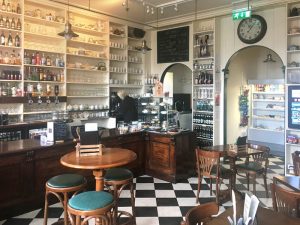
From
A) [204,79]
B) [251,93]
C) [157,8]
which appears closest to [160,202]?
[204,79]

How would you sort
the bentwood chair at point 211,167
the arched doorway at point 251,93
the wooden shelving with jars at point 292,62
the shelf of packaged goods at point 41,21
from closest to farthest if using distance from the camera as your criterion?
the bentwood chair at point 211,167 → the wooden shelving with jars at point 292,62 → the shelf of packaged goods at point 41,21 → the arched doorway at point 251,93

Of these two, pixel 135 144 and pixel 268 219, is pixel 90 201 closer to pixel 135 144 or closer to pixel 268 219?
pixel 268 219

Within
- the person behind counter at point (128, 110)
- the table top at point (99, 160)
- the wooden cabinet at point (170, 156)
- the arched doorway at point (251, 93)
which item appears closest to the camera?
the table top at point (99, 160)

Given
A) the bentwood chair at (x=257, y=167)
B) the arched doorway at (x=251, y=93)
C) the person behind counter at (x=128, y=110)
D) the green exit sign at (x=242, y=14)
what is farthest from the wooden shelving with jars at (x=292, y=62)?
the person behind counter at (x=128, y=110)

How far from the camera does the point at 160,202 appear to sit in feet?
13.4

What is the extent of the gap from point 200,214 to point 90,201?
1134mm

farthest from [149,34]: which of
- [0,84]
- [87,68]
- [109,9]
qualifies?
[0,84]

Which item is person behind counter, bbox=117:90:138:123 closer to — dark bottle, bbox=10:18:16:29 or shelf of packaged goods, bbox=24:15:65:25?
shelf of packaged goods, bbox=24:15:65:25

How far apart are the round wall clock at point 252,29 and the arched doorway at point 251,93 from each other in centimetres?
137

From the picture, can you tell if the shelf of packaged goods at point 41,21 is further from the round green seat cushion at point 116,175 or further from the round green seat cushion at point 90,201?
the round green seat cushion at point 90,201

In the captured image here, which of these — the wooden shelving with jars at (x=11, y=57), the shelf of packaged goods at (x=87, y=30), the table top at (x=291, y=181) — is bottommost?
the table top at (x=291, y=181)

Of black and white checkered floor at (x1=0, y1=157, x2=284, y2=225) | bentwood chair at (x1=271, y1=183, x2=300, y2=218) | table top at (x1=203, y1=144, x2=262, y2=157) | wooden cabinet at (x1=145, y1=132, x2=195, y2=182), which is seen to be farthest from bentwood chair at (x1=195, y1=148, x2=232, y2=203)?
bentwood chair at (x1=271, y1=183, x2=300, y2=218)

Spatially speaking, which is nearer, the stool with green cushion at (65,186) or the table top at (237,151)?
the stool with green cushion at (65,186)

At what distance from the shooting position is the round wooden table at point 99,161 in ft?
9.11
